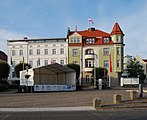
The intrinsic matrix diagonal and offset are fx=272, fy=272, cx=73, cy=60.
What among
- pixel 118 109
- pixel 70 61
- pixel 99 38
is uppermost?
pixel 99 38

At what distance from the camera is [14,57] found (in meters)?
75.8

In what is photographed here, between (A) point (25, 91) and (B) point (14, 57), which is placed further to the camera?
(B) point (14, 57)

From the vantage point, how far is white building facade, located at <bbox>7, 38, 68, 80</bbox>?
74.8 m

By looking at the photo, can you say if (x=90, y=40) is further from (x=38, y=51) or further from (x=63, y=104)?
(x=63, y=104)

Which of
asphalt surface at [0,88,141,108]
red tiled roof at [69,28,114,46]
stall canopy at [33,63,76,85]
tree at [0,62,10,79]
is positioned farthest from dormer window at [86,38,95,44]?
asphalt surface at [0,88,141,108]

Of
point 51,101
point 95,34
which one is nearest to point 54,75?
point 95,34

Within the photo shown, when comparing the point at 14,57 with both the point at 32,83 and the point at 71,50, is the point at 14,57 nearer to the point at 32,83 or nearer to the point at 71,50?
the point at 71,50

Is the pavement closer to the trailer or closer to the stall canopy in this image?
the stall canopy

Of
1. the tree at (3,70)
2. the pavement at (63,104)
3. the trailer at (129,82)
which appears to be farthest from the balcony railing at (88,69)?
the pavement at (63,104)

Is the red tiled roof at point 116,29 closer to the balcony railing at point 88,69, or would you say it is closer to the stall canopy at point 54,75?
the balcony railing at point 88,69

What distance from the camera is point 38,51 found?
75.8 m

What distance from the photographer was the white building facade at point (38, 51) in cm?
7481
